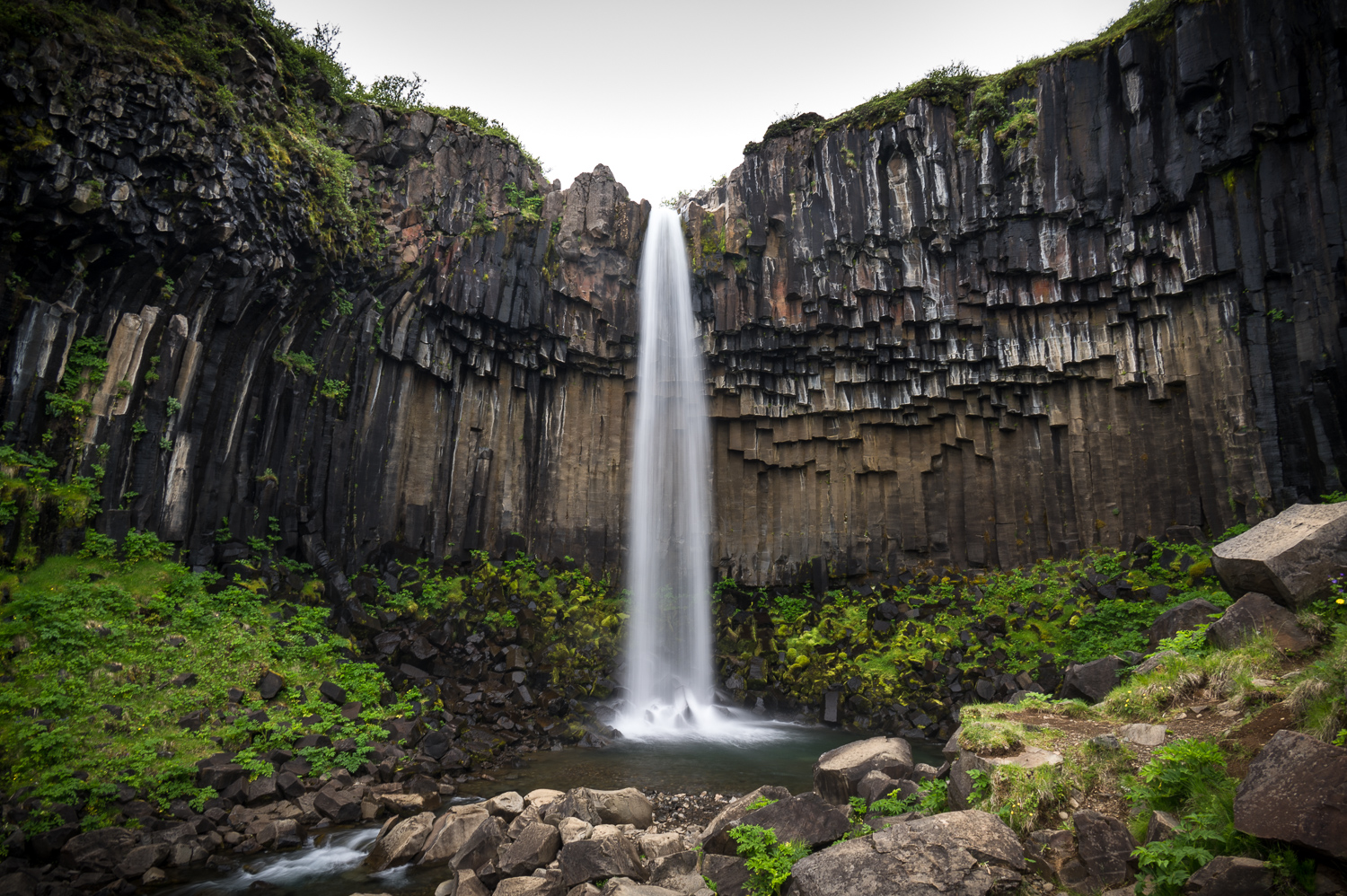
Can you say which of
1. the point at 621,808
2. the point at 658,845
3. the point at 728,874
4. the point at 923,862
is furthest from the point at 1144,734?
Result: the point at 621,808

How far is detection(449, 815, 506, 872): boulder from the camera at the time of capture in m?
7.18

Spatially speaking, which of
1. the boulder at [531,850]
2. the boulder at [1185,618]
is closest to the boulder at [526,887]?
the boulder at [531,850]

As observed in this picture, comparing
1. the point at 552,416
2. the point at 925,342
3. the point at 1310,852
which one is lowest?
the point at 1310,852

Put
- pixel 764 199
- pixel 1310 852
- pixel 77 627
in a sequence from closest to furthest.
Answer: pixel 1310 852
pixel 77 627
pixel 764 199

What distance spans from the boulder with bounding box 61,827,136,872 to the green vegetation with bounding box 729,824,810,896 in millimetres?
6869

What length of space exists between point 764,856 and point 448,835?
4254 mm

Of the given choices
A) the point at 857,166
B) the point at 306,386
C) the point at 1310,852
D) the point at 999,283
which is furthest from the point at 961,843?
the point at 857,166

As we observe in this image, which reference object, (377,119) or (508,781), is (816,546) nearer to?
(508,781)

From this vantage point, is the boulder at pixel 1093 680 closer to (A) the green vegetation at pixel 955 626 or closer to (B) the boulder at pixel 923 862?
(B) the boulder at pixel 923 862

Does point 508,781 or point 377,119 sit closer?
point 508,781

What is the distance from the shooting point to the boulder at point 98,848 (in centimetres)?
706

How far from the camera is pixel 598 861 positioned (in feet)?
21.5

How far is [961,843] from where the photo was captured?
15.5 ft

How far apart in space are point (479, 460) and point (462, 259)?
5.86m
